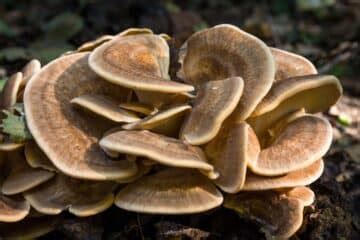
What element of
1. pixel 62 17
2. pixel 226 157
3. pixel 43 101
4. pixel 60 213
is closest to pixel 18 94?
pixel 43 101

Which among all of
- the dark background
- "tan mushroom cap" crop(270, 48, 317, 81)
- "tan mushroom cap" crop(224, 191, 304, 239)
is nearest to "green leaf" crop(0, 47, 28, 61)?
the dark background

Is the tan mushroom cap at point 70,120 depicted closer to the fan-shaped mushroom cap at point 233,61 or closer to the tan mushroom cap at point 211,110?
the tan mushroom cap at point 211,110

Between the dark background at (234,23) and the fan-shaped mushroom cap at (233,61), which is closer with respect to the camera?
the fan-shaped mushroom cap at (233,61)

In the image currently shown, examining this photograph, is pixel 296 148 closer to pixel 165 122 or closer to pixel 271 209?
pixel 271 209

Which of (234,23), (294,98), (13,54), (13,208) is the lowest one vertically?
(234,23)

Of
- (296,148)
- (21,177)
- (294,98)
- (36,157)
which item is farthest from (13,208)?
(294,98)

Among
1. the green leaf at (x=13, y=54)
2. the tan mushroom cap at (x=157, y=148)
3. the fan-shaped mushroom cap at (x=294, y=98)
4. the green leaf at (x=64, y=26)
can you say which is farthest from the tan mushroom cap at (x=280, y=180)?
the green leaf at (x=64, y=26)
